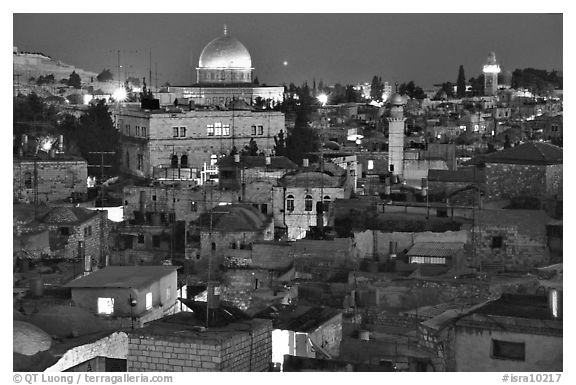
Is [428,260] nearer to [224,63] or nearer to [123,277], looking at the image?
[123,277]

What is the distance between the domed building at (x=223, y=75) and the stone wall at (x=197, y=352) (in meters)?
21.0

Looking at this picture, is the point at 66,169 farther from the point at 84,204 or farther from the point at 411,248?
the point at 411,248

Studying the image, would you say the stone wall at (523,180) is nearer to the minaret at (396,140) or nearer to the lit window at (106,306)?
the lit window at (106,306)

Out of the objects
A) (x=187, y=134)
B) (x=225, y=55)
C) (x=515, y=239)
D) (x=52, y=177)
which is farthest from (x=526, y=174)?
(x=225, y=55)

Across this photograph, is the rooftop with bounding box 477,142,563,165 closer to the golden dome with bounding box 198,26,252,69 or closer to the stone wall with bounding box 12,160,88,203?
the stone wall with bounding box 12,160,88,203

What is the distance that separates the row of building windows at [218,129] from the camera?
2538 centimetres

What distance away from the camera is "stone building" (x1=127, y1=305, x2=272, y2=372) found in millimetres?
8109

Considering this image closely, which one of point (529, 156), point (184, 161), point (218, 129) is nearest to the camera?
point (529, 156)

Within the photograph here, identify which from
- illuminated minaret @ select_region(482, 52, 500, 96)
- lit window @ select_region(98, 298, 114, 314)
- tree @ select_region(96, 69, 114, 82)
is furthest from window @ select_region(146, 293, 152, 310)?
illuminated minaret @ select_region(482, 52, 500, 96)

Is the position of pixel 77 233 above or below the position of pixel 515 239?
below

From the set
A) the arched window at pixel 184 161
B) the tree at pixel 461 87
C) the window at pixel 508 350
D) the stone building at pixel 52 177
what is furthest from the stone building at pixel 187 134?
the tree at pixel 461 87

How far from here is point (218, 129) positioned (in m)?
25.5

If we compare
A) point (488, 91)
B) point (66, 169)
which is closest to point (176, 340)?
point (66, 169)

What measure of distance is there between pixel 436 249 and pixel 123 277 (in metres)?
3.00
